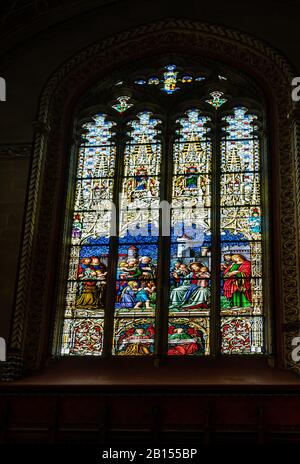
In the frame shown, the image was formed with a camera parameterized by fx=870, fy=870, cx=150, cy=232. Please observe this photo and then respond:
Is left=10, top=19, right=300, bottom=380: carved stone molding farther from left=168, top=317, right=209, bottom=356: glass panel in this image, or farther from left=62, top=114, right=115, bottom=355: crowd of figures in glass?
left=168, top=317, right=209, bottom=356: glass panel

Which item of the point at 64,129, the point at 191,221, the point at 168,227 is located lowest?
the point at 168,227

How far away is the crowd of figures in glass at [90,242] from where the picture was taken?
13125 mm

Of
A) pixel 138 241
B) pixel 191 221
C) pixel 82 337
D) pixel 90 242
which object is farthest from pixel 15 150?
pixel 82 337

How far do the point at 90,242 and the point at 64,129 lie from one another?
2.19 meters

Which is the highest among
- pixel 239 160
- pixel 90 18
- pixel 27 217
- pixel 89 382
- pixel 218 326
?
pixel 90 18

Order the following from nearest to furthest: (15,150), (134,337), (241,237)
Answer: (134,337)
(241,237)
(15,150)

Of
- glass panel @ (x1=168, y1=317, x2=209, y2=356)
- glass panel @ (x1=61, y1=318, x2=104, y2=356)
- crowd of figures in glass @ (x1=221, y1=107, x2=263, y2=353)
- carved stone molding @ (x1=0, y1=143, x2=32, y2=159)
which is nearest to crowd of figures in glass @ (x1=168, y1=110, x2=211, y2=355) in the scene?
glass panel @ (x1=168, y1=317, x2=209, y2=356)

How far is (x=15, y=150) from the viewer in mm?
14422

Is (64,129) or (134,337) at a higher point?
(64,129)

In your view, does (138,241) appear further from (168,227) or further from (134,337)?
(134,337)
